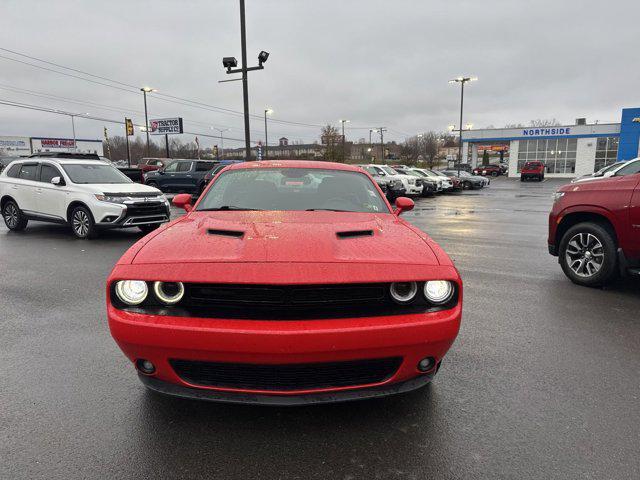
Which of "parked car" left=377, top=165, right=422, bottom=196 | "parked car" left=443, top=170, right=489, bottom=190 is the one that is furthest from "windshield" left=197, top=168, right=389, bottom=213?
"parked car" left=443, top=170, right=489, bottom=190

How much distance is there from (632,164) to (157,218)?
9.19m

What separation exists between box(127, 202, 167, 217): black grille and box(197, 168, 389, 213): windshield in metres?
5.83

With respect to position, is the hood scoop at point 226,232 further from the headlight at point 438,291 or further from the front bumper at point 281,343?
the headlight at point 438,291

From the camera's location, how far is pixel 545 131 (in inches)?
1928

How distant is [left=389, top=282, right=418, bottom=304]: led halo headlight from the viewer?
234 centimetres

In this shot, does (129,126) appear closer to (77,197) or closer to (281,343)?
(77,197)

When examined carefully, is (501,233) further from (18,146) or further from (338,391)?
(18,146)

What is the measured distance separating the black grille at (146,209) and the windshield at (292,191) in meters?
5.83

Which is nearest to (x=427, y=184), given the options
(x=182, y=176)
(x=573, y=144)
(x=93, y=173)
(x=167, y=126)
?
(x=182, y=176)

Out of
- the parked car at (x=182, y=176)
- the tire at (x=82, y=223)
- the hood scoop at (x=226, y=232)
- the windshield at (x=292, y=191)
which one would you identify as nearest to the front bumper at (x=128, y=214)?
the tire at (x=82, y=223)

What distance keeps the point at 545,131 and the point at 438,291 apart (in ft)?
178

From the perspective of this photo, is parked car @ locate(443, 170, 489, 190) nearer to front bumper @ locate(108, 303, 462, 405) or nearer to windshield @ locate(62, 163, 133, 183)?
windshield @ locate(62, 163, 133, 183)

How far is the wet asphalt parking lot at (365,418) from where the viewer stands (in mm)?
2197

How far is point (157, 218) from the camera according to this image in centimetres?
984
